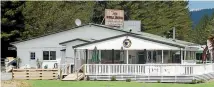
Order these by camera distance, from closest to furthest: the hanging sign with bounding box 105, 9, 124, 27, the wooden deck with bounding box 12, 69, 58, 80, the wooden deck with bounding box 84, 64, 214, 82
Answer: the wooden deck with bounding box 84, 64, 214, 82, the wooden deck with bounding box 12, 69, 58, 80, the hanging sign with bounding box 105, 9, 124, 27

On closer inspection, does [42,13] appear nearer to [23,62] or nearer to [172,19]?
[23,62]

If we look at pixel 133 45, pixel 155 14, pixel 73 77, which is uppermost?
pixel 155 14

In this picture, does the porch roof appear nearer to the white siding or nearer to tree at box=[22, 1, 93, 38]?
the white siding

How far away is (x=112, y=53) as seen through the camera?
119 ft

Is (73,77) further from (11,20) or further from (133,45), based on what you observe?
(11,20)

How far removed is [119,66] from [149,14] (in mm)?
55524

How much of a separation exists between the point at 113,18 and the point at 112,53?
12953mm

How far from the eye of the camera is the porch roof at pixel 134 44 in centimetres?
3344

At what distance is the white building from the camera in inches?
1266

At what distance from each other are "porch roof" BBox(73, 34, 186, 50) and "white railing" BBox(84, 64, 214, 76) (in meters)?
1.97

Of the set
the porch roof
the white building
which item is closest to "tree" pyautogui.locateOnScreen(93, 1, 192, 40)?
the white building

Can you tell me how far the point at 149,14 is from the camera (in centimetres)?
8719

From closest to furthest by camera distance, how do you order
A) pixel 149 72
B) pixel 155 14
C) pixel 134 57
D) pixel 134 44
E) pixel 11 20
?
pixel 149 72, pixel 134 44, pixel 134 57, pixel 11 20, pixel 155 14

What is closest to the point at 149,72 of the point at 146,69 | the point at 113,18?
the point at 146,69
